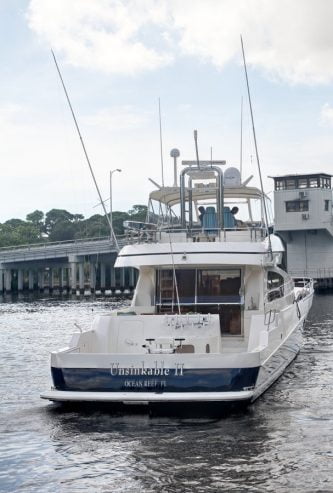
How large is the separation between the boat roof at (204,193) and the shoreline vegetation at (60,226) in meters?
98.4

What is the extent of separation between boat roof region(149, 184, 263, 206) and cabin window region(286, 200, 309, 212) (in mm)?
55985

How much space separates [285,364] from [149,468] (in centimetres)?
1027

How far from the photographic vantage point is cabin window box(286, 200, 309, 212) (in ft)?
264

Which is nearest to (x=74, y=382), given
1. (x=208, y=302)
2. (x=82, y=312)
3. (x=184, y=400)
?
(x=184, y=400)

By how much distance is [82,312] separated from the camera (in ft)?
181

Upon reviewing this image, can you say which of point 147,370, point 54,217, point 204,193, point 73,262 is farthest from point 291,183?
point 54,217

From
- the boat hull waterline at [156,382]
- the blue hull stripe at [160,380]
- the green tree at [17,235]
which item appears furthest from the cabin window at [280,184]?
the blue hull stripe at [160,380]

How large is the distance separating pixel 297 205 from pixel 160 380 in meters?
66.8

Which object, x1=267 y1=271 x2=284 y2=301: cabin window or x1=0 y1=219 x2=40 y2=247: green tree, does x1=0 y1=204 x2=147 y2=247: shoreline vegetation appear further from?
x1=267 y1=271 x2=284 y2=301: cabin window

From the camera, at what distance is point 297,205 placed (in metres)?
80.9

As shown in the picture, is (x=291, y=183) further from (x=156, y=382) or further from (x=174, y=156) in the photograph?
(x=156, y=382)

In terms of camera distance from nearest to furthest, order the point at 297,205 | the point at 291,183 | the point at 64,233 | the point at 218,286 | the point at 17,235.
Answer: the point at 218,286 < the point at 297,205 < the point at 291,183 < the point at 17,235 < the point at 64,233

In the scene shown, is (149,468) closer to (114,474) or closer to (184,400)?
(114,474)

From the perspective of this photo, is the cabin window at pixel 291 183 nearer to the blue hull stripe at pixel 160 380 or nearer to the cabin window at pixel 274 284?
the cabin window at pixel 274 284
